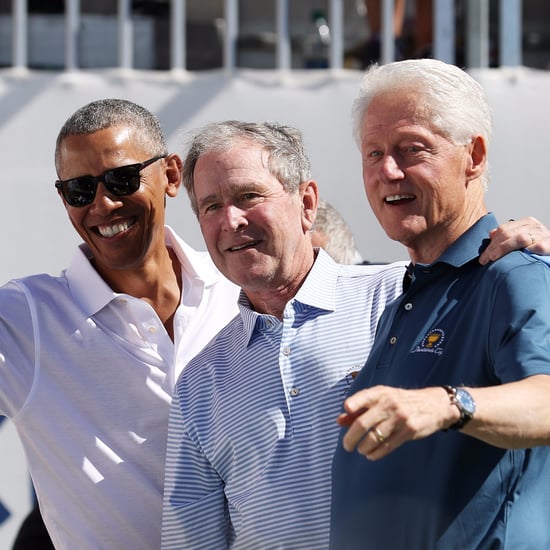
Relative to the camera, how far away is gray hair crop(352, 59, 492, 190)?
1706 mm

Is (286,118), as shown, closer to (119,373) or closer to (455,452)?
(119,373)

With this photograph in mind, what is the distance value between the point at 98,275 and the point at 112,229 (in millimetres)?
122

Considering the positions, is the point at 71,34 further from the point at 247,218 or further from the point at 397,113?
the point at 397,113

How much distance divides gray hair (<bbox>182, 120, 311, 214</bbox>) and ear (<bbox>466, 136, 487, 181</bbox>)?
0.54m

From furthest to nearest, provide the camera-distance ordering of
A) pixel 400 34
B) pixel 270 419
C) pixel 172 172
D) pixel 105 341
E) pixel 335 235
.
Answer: pixel 400 34 → pixel 335 235 → pixel 172 172 → pixel 105 341 → pixel 270 419

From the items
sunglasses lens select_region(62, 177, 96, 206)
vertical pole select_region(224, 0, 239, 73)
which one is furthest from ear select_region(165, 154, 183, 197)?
vertical pole select_region(224, 0, 239, 73)

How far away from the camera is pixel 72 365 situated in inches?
91.7

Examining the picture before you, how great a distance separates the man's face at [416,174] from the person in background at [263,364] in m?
0.40

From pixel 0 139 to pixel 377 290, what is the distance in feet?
9.33

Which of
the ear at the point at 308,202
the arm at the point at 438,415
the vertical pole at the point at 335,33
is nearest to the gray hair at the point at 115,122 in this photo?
the ear at the point at 308,202

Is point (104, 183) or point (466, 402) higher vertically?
point (104, 183)

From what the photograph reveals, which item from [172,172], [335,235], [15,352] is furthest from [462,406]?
[335,235]

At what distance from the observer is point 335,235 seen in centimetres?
330

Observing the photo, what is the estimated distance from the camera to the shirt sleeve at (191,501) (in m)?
2.11
